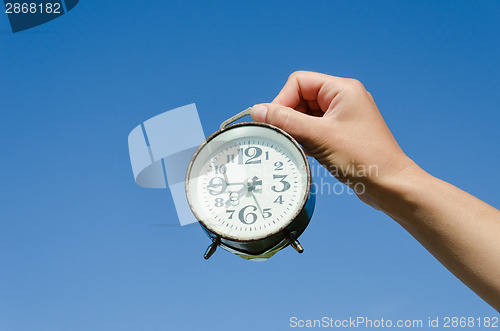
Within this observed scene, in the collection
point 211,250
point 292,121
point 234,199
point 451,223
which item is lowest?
point 451,223

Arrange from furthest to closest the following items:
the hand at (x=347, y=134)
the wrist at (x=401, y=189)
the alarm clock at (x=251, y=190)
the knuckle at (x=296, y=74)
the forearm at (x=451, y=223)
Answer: the knuckle at (x=296, y=74) → the alarm clock at (x=251, y=190) → the hand at (x=347, y=134) → the wrist at (x=401, y=189) → the forearm at (x=451, y=223)

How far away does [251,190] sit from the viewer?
2.94m

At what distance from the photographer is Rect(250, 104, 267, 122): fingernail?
307cm

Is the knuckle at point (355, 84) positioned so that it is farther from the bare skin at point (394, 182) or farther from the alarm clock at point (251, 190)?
the alarm clock at point (251, 190)

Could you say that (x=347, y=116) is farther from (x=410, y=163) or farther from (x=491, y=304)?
(x=491, y=304)

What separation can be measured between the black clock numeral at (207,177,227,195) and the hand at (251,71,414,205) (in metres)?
0.49

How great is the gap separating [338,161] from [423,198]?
53 cm

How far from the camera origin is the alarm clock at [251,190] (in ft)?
9.23

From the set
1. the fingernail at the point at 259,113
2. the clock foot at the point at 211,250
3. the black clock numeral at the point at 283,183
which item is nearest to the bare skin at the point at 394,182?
the fingernail at the point at 259,113

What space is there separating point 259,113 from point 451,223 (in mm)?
1357

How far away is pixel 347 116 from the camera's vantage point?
284cm

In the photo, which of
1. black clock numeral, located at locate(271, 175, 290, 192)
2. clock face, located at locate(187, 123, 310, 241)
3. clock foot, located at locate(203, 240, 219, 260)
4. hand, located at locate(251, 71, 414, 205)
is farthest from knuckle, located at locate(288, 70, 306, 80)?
clock foot, located at locate(203, 240, 219, 260)

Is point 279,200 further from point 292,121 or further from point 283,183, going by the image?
point 292,121

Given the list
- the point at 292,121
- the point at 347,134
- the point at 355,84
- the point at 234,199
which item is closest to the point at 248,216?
the point at 234,199
